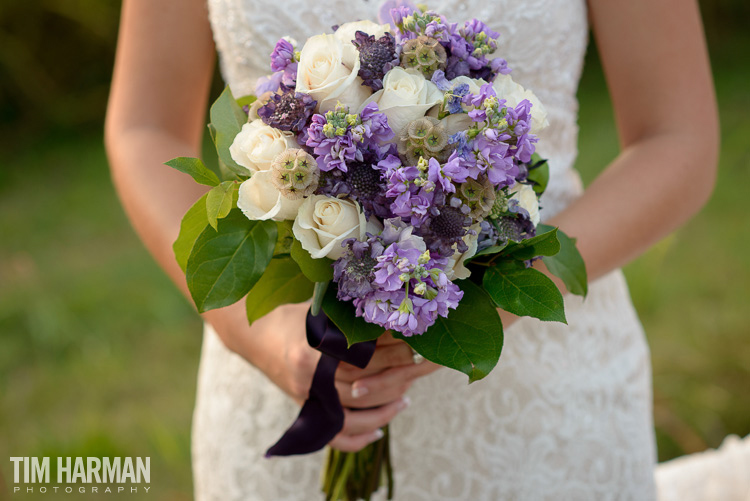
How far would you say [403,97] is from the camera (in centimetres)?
96

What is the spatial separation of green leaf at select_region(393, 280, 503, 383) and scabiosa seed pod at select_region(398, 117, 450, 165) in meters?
0.24

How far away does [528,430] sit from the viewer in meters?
1.58

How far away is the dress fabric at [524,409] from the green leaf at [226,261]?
0.59 meters

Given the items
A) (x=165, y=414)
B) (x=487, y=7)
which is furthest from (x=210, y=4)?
(x=165, y=414)

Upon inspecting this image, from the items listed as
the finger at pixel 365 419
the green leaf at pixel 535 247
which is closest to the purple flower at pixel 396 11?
the green leaf at pixel 535 247

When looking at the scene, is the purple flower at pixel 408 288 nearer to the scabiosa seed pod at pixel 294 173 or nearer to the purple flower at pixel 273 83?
the scabiosa seed pod at pixel 294 173

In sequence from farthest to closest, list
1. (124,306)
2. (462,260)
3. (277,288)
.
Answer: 1. (124,306)
2. (277,288)
3. (462,260)

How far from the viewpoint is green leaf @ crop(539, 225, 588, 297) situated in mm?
1207

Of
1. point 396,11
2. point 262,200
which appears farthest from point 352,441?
point 396,11

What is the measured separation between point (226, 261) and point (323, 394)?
36 cm

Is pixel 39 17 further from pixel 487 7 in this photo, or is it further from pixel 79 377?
pixel 487 7

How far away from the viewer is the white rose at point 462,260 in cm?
99

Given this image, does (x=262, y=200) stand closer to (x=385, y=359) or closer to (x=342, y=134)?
(x=342, y=134)

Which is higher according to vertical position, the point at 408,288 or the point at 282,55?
the point at 282,55
